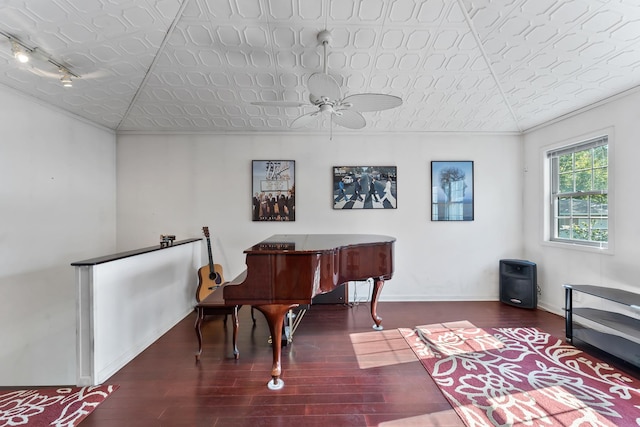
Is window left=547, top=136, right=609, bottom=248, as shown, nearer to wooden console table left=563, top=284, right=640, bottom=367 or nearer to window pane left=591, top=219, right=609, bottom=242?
window pane left=591, top=219, right=609, bottom=242

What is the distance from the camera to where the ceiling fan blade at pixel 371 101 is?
6.32 feet

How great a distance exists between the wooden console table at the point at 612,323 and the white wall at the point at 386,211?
1.27 meters

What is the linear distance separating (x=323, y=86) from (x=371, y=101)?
405 mm

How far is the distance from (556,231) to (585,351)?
1.69 m

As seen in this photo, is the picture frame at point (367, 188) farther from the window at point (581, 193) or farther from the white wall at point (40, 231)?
the white wall at point (40, 231)

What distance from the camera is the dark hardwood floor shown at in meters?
1.69

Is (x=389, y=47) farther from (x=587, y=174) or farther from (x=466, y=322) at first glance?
(x=466, y=322)

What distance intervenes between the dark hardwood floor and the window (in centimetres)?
112

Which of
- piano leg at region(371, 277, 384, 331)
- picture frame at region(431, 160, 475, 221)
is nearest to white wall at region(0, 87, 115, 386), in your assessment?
piano leg at region(371, 277, 384, 331)

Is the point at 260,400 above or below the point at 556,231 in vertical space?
below

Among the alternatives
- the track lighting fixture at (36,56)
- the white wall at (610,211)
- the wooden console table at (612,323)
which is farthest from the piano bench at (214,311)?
the white wall at (610,211)

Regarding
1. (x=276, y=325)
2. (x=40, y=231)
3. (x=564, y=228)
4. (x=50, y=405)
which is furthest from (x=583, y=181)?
(x=40, y=231)

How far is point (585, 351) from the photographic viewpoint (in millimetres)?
2420

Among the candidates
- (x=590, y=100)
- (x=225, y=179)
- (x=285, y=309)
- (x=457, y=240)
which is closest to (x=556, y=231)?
(x=457, y=240)
